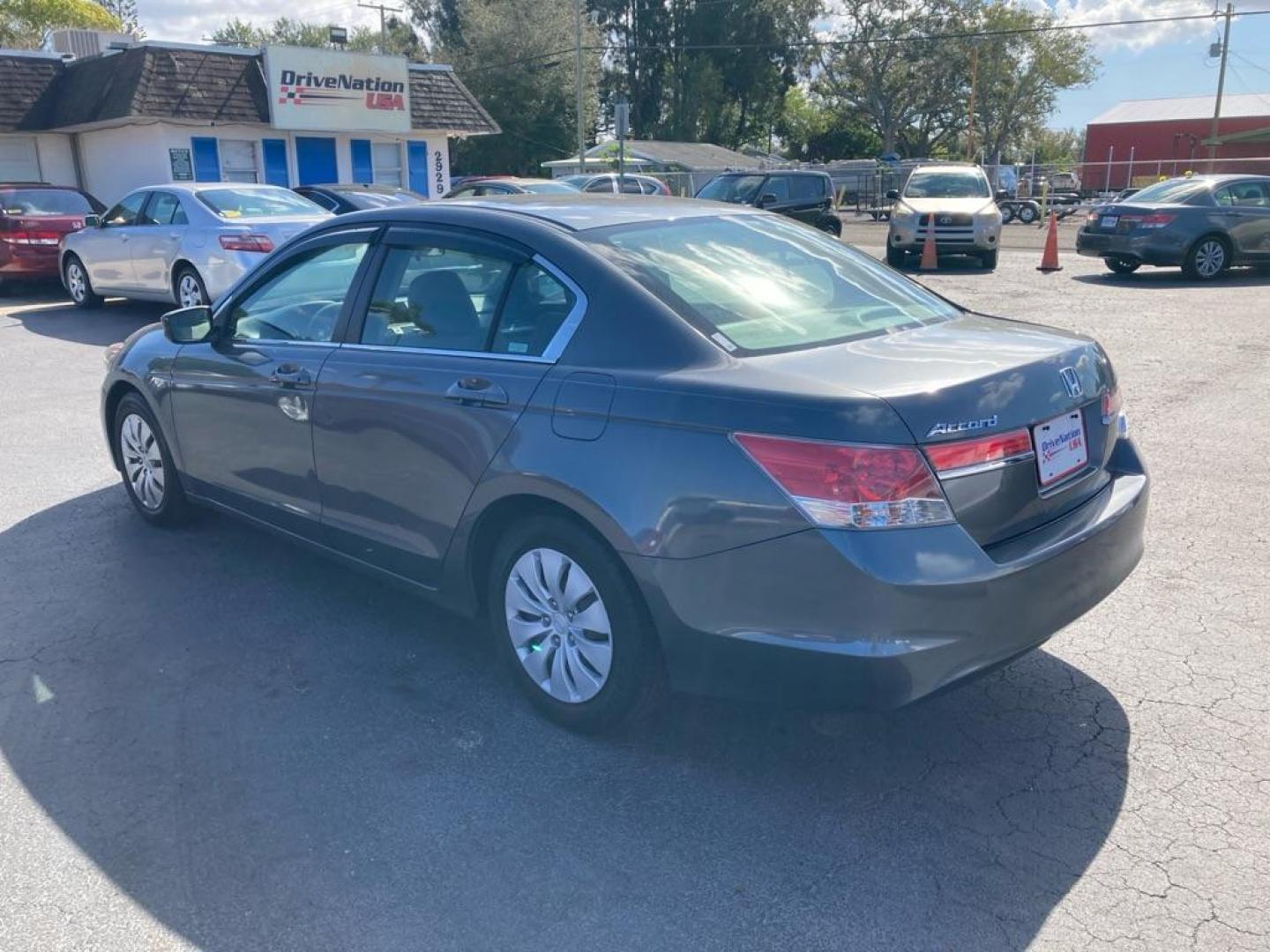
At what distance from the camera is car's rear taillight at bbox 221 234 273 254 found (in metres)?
12.1

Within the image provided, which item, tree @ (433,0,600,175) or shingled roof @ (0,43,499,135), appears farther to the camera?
tree @ (433,0,600,175)

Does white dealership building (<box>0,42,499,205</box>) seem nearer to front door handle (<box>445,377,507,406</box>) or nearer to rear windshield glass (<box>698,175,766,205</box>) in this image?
rear windshield glass (<box>698,175,766,205</box>)

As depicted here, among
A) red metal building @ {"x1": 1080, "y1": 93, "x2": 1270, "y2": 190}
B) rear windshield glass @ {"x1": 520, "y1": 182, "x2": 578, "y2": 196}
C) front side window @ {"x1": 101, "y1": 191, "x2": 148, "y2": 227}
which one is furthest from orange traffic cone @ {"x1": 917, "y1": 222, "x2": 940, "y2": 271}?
red metal building @ {"x1": 1080, "y1": 93, "x2": 1270, "y2": 190}

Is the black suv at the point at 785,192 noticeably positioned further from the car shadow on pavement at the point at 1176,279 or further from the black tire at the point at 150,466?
the black tire at the point at 150,466

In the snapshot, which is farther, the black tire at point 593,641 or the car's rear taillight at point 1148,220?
the car's rear taillight at point 1148,220

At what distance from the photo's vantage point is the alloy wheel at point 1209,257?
16062mm

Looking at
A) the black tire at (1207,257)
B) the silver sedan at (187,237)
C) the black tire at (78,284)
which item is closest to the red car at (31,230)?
the black tire at (78,284)

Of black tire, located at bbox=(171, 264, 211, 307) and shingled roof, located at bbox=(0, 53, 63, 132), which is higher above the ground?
shingled roof, located at bbox=(0, 53, 63, 132)

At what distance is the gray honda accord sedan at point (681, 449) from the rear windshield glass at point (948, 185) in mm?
15959

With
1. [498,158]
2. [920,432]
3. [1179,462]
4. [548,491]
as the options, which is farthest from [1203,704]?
[498,158]

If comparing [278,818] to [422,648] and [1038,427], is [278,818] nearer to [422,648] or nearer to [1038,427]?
[422,648]

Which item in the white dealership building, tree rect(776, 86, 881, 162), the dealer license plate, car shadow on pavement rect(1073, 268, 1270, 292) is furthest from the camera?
tree rect(776, 86, 881, 162)

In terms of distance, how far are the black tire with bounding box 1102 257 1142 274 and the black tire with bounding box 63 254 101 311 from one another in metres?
14.3

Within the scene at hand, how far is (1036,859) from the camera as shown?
3051mm
